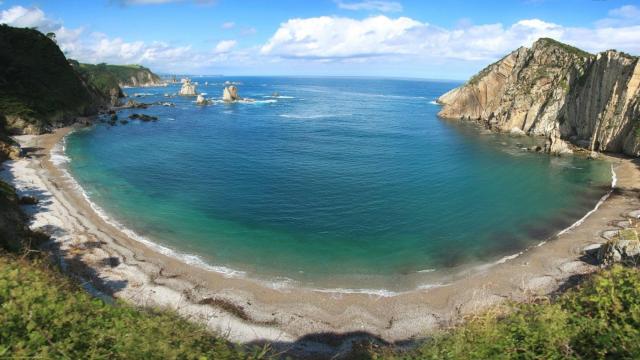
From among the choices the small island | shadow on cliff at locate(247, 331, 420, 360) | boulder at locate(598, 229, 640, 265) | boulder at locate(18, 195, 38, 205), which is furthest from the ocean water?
boulder at locate(598, 229, 640, 265)

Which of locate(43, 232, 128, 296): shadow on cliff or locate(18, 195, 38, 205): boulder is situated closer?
locate(43, 232, 128, 296): shadow on cliff

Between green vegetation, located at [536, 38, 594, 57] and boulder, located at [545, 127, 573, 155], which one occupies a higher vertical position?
green vegetation, located at [536, 38, 594, 57]

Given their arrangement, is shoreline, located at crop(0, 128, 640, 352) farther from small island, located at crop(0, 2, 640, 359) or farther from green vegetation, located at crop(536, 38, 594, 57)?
green vegetation, located at crop(536, 38, 594, 57)

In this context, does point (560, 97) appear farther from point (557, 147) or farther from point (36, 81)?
point (36, 81)

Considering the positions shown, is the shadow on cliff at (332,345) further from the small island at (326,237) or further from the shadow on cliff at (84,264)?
the shadow on cliff at (84,264)

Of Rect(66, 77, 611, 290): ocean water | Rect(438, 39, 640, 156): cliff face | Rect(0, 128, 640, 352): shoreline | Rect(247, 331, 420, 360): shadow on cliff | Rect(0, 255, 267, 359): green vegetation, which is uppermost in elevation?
Rect(438, 39, 640, 156): cliff face

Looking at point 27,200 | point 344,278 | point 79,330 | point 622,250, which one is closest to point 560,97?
point 622,250

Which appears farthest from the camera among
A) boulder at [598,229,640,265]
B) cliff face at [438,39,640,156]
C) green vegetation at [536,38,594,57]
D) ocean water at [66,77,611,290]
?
green vegetation at [536,38,594,57]
